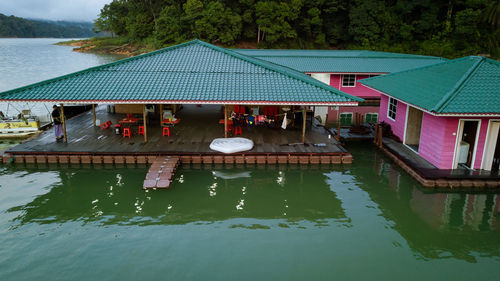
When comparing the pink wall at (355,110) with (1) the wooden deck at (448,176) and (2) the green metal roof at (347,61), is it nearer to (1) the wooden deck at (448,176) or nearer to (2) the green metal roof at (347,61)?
(2) the green metal roof at (347,61)

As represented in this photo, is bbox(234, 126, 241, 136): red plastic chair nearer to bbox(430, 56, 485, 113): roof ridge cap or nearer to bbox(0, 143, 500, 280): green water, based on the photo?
bbox(0, 143, 500, 280): green water

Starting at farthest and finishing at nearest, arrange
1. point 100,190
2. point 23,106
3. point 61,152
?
point 23,106 → point 61,152 → point 100,190

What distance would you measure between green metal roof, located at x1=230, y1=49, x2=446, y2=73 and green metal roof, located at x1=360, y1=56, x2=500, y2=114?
10759 mm

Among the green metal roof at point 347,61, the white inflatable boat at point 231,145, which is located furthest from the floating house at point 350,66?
the white inflatable boat at point 231,145

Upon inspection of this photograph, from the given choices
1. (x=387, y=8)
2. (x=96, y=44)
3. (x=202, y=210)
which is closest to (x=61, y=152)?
(x=202, y=210)

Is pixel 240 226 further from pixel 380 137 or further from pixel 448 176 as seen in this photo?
pixel 380 137

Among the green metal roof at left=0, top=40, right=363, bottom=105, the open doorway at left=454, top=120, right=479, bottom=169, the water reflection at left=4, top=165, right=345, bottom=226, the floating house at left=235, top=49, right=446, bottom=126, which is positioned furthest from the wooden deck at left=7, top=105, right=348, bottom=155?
the floating house at left=235, top=49, right=446, bottom=126

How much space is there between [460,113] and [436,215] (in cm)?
383

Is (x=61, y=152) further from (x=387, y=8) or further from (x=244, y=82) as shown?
(x=387, y=8)

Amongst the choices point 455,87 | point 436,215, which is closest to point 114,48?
point 455,87

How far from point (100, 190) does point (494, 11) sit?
54524 millimetres

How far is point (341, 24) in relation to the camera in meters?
63.1

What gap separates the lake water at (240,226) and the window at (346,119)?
8.48 meters

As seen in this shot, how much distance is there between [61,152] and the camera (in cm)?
1412
